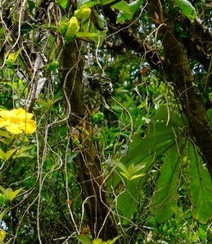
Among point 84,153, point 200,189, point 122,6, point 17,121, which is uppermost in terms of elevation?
point 122,6

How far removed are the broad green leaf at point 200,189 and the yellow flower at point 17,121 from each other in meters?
0.65

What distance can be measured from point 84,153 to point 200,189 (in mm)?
442

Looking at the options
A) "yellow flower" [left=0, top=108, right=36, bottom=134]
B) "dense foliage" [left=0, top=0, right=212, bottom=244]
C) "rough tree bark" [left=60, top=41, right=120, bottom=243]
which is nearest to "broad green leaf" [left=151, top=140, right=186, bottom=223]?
"dense foliage" [left=0, top=0, right=212, bottom=244]

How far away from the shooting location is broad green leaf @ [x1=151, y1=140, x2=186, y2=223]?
1473 millimetres

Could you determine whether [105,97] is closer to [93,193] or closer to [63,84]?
[63,84]

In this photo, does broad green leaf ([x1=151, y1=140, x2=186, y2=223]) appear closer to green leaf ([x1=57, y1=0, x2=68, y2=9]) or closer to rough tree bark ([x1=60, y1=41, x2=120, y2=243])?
rough tree bark ([x1=60, y1=41, x2=120, y2=243])

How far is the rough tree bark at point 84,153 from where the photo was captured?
1191 millimetres

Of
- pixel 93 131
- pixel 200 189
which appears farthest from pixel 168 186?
pixel 93 131

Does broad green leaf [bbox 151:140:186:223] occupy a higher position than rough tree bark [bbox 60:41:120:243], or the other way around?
rough tree bark [bbox 60:41:120:243]

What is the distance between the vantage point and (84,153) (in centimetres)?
120

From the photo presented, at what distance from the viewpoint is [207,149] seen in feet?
4.66

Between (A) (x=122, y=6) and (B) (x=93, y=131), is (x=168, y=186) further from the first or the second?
(A) (x=122, y=6)

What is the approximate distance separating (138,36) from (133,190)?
675mm

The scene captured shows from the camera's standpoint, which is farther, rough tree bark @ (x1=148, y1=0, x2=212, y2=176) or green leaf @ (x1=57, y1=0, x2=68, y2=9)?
rough tree bark @ (x1=148, y1=0, x2=212, y2=176)
